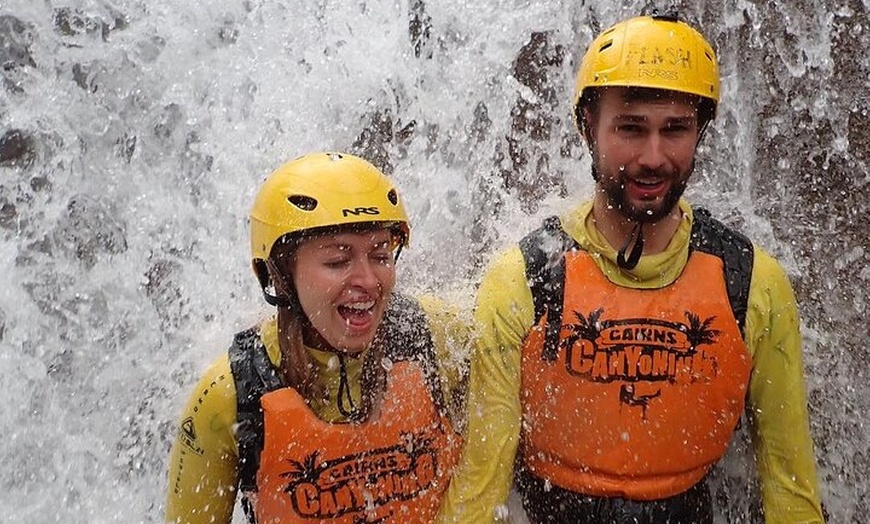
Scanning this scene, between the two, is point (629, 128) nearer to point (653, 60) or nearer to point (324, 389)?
point (653, 60)

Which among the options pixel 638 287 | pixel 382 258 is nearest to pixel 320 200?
pixel 382 258

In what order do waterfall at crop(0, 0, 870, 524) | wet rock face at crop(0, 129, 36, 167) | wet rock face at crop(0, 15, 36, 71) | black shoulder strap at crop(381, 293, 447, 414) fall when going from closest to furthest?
black shoulder strap at crop(381, 293, 447, 414) < waterfall at crop(0, 0, 870, 524) < wet rock face at crop(0, 129, 36, 167) < wet rock face at crop(0, 15, 36, 71)

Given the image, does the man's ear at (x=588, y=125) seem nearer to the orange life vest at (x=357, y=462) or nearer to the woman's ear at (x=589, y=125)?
the woman's ear at (x=589, y=125)

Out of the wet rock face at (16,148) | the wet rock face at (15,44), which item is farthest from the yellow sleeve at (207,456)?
the wet rock face at (15,44)

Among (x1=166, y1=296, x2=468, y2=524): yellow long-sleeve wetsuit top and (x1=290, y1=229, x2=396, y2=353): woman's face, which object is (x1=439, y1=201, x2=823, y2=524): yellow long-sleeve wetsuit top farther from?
(x1=290, y1=229, x2=396, y2=353): woman's face

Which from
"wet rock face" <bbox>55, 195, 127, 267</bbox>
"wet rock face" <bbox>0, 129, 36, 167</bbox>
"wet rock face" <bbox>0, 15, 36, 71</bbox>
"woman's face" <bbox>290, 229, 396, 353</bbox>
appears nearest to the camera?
"woman's face" <bbox>290, 229, 396, 353</bbox>

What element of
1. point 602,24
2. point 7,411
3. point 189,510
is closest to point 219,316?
point 7,411

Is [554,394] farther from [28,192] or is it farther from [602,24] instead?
[28,192]

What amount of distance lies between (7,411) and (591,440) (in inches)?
164

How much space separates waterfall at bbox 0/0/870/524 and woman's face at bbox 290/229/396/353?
83 cm

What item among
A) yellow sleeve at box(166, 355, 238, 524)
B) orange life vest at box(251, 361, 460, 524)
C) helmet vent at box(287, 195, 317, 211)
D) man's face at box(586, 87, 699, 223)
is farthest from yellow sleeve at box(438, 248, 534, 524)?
yellow sleeve at box(166, 355, 238, 524)

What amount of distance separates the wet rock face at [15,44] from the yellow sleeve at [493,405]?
15.5 feet

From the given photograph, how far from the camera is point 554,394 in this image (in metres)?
3.22

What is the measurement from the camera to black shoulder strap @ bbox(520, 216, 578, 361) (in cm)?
320
